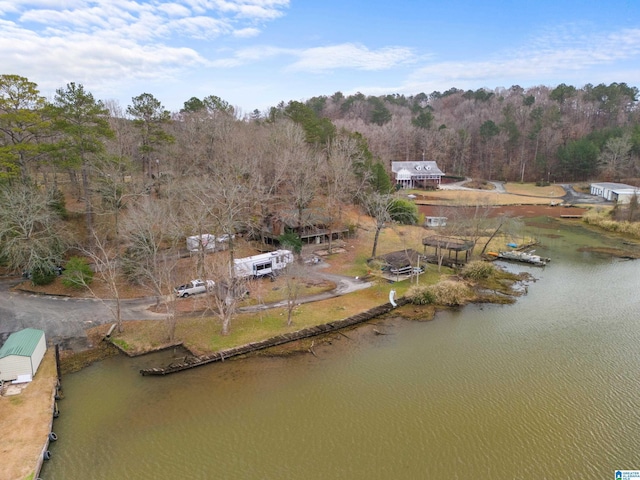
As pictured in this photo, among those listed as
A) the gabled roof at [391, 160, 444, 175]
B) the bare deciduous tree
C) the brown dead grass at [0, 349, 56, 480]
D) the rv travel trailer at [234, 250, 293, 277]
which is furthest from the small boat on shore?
the gabled roof at [391, 160, 444, 175]

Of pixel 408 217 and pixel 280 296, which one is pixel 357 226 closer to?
pixel 408 217

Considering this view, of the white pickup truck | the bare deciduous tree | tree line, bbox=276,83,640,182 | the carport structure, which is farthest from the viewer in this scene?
tree line, bbox=276,83,640,182

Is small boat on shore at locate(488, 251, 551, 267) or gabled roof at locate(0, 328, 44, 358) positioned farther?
small boat on shore at locate(488, 251, 551, 267)

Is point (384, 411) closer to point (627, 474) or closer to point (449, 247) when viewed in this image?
point (627, 474)

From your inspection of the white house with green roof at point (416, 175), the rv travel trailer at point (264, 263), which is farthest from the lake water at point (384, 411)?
the white house with green roof at point (416, 175)

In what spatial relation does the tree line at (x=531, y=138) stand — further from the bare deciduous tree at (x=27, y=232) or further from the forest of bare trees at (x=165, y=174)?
the bare deciduous tree at (x=27, y=232)

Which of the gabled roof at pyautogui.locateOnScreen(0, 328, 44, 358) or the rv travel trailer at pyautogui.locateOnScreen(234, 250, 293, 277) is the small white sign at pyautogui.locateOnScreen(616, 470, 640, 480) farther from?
the gabled roof at pyautogui.locateOnScreen(0, 328, 44, 358)
